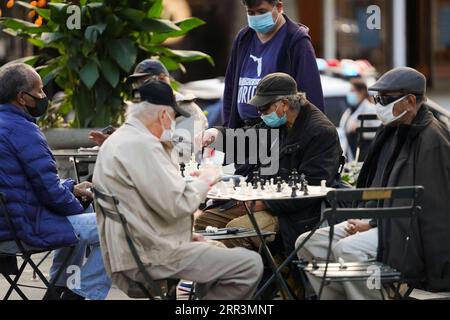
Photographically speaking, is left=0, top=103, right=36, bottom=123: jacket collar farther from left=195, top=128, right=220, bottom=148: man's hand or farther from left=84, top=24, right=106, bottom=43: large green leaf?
left=84, top=24, right=106, bottom=43: large green leaf

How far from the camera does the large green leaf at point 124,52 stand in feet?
31.7

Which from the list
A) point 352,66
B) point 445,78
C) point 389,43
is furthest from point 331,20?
point 352,66

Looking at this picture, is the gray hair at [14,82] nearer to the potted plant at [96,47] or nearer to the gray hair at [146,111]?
the gray hair at [146,111]

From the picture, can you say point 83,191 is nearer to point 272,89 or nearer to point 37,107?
point 37,107

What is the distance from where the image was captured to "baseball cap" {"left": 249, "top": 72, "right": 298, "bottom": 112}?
7012 millimetres

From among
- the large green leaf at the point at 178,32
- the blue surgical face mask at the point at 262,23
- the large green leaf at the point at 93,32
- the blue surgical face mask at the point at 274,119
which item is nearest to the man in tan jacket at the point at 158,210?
the blue surgical face mask at the point at 274,119

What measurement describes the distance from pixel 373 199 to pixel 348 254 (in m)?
0.64

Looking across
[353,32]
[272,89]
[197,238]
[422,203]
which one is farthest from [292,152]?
[353,32]

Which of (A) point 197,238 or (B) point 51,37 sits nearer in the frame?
(A) point 197,238

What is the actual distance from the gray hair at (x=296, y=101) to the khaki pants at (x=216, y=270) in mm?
1426

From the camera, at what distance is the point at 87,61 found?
989 centimetres

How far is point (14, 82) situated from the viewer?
6766 mm
